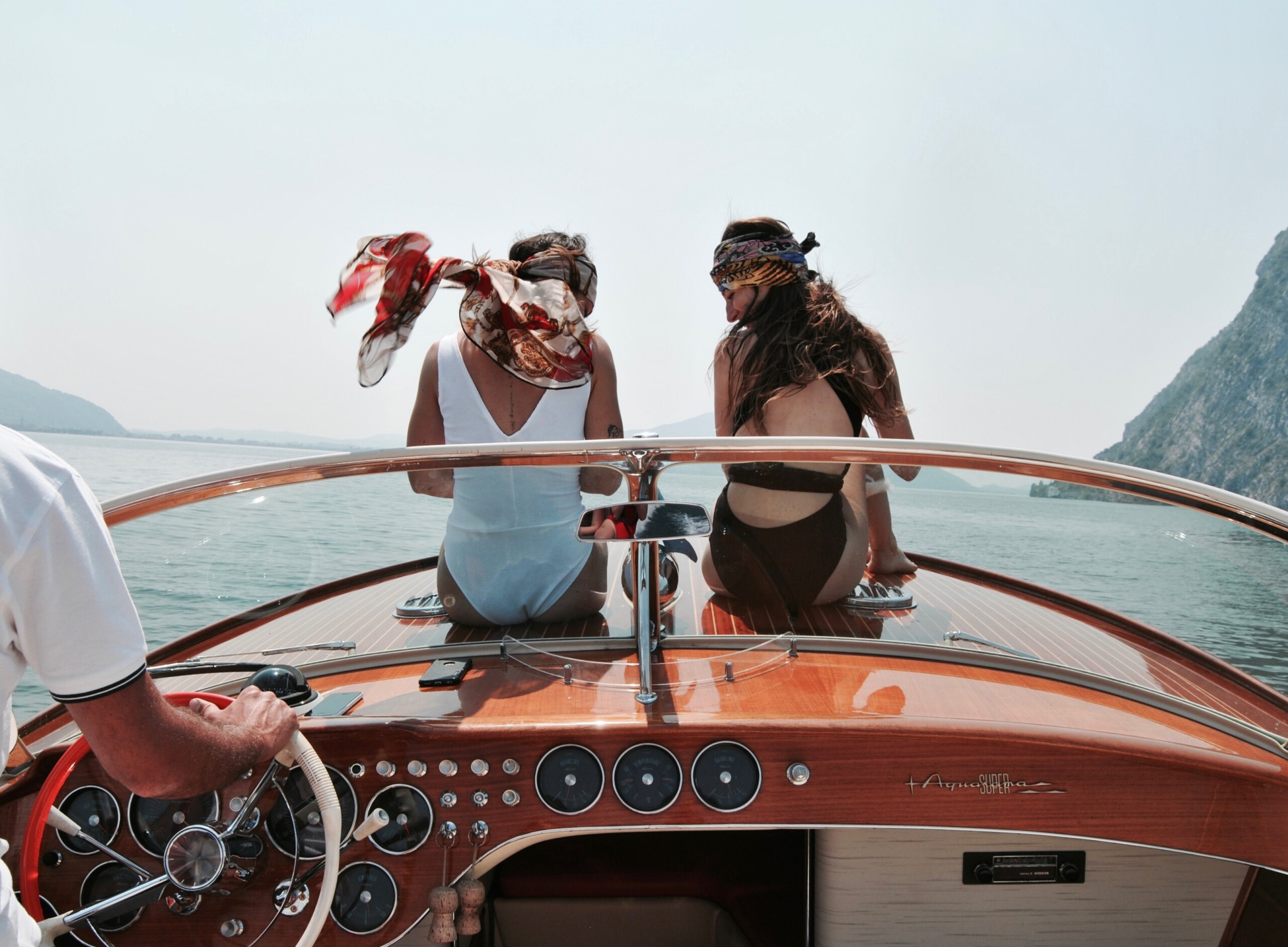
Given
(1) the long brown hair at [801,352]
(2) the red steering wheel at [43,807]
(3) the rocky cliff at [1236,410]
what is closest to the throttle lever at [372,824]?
(2) the red steering wheel at [43,807]

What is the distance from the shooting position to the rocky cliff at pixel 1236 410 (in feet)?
181

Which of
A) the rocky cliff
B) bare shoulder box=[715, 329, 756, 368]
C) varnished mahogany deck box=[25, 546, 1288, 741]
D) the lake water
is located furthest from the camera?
the rocky cliff

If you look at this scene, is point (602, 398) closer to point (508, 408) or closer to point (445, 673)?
point (508, 408)

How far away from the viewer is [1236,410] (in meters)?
63.5

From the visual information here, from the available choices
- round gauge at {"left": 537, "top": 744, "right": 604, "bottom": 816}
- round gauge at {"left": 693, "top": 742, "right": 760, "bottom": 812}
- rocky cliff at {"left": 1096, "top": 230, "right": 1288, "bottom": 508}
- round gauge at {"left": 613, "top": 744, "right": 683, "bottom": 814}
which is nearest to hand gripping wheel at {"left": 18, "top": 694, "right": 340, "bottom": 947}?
round gauge at {"left": 537, "top": 744, "right": 604, "bottom": 816}

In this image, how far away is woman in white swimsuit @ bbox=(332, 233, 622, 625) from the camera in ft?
5.35

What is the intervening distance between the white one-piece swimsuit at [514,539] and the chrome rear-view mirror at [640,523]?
135 millimetres

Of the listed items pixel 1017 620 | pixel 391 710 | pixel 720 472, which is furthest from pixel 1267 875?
pixel 391 710

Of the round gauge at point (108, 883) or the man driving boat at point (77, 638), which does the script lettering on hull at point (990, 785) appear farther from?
the round gauge at point (108, 883)

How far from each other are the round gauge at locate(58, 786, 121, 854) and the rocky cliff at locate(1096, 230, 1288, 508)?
54807 mm

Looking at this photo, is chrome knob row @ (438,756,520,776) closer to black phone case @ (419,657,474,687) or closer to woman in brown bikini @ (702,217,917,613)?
black phone case @ (419,657,474,687)

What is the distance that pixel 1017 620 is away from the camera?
69.3 inches

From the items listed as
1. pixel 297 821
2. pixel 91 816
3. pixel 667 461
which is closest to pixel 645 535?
pixel 667 461

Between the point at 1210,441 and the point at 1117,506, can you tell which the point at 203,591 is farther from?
the point at 1210,441
